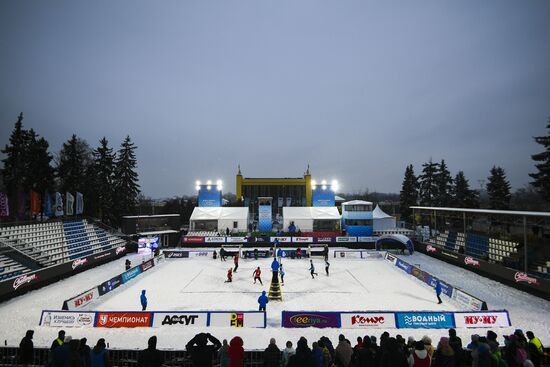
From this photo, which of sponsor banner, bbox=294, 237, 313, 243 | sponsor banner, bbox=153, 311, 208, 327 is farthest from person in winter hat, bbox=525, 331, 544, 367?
sponsor banner, bbox=294, 237, 313, 243

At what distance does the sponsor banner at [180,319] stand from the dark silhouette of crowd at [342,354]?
5420 millimetres

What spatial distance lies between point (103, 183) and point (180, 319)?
36.1 m

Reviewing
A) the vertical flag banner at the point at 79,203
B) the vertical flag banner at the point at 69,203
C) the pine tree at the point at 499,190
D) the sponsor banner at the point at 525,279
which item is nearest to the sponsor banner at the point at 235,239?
the vertical flag banner at the point at 79,203

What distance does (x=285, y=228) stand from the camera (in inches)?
1693

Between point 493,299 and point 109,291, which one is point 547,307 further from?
point 109,291

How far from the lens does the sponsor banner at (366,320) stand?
522 inches

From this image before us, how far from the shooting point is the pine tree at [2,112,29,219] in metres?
32.0

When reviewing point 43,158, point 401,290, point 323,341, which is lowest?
point 401,290

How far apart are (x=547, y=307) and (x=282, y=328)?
15.3 m

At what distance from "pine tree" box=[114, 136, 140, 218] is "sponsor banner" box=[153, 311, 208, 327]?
114 feet

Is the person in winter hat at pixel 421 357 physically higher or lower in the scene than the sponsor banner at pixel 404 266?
higher

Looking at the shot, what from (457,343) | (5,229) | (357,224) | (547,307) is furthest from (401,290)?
(5,229)

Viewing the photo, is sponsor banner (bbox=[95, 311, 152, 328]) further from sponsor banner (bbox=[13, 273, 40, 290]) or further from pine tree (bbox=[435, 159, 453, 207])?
pine tree (bbox=[435, 159, 453, 207])

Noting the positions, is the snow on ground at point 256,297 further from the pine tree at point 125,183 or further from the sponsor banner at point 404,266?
the pine tree at point 125,183
